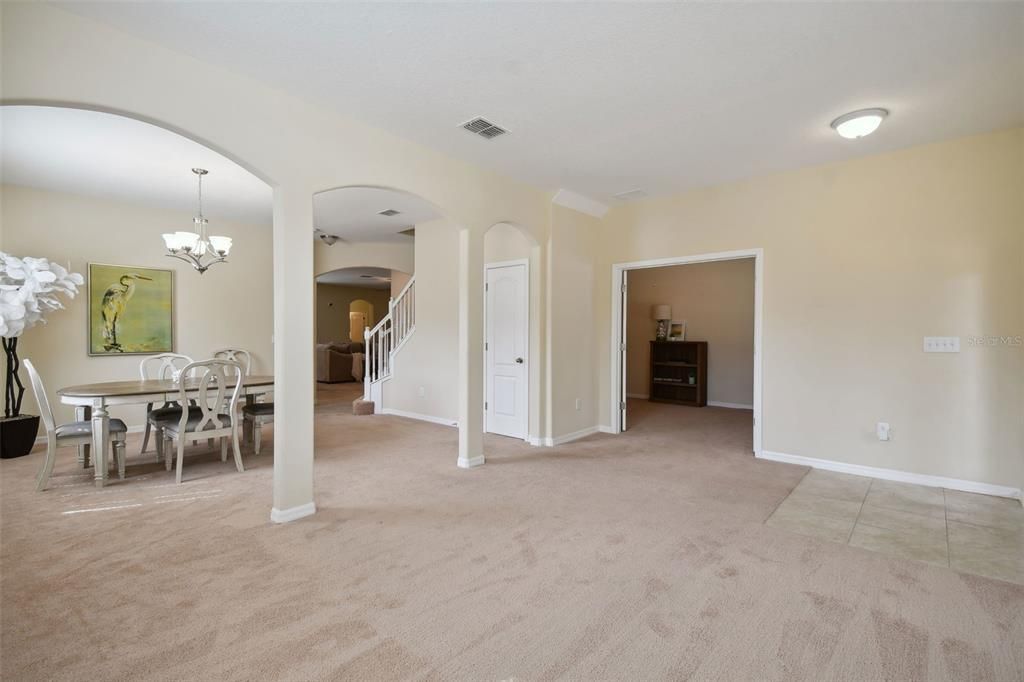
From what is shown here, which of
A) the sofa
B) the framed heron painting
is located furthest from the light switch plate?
the sofa

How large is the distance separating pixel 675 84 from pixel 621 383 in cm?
364

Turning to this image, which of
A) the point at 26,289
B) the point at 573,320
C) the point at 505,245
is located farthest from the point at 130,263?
the point at 573,320

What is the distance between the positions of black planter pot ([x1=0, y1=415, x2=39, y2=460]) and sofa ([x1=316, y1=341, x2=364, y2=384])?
6536 millimetres

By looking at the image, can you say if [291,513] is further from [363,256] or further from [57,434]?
[363,256]

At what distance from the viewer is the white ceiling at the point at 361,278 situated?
1104cm

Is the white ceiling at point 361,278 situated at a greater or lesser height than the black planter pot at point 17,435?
greater

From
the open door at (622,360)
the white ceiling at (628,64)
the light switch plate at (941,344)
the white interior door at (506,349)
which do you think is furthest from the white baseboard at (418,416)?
the light switch plate at (941,344)

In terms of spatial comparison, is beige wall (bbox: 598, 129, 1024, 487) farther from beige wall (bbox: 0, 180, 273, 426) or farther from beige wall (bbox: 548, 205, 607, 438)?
beige wall (bbox: 0, 180, 273, 426)

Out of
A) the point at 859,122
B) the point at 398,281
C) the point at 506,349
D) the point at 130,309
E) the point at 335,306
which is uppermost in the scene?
the point at 859,122

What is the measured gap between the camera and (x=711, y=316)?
843 centimetres

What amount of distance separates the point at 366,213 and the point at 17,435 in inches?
165

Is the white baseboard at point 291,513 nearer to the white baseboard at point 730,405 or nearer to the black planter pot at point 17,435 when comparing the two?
the black planter pot at point 17,435

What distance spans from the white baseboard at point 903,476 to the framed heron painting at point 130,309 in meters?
7.22

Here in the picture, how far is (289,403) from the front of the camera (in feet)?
10.5
